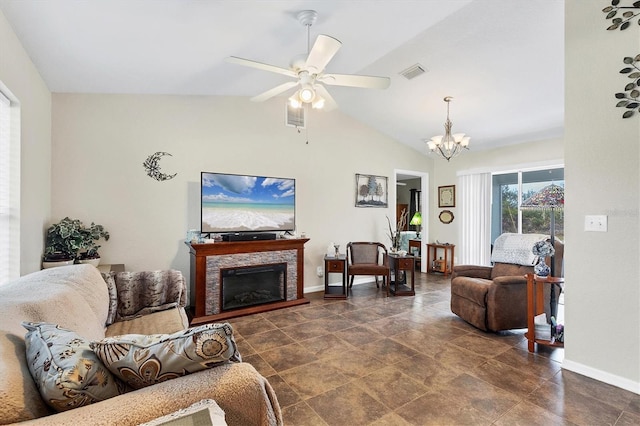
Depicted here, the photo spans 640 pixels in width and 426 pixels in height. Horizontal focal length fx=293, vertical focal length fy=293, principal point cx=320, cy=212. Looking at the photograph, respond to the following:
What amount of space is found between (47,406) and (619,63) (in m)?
3.54

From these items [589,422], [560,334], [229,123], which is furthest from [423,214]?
[589,422]

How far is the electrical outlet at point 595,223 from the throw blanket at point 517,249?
1.11 meters

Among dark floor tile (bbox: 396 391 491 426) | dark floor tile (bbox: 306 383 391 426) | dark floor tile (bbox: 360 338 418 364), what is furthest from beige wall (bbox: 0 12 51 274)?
dark floor tile (bbox: 396 391 491 426)

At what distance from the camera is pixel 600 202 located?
219 cm

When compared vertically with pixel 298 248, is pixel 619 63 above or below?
above

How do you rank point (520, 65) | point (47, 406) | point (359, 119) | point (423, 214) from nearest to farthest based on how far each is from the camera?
1. point (47, 406)
2. point (520, 65)
3. point (359, 119)
4. point (423, 214)

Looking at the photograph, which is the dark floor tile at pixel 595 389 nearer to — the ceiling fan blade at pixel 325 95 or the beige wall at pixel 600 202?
the beige wall at pixel 600 202

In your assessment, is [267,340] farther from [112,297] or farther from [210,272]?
[112,297]

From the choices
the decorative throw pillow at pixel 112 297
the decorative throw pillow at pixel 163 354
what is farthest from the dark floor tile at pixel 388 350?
the decorative throw pillow at pixel 112 297

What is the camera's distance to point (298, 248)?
4195 millimetres

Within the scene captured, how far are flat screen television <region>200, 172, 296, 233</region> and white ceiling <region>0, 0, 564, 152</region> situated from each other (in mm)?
1192

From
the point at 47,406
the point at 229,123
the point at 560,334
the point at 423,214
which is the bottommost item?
the point at 560,334

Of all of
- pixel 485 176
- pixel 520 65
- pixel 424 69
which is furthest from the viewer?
pixel 485 176

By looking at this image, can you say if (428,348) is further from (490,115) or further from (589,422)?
(490,115)
